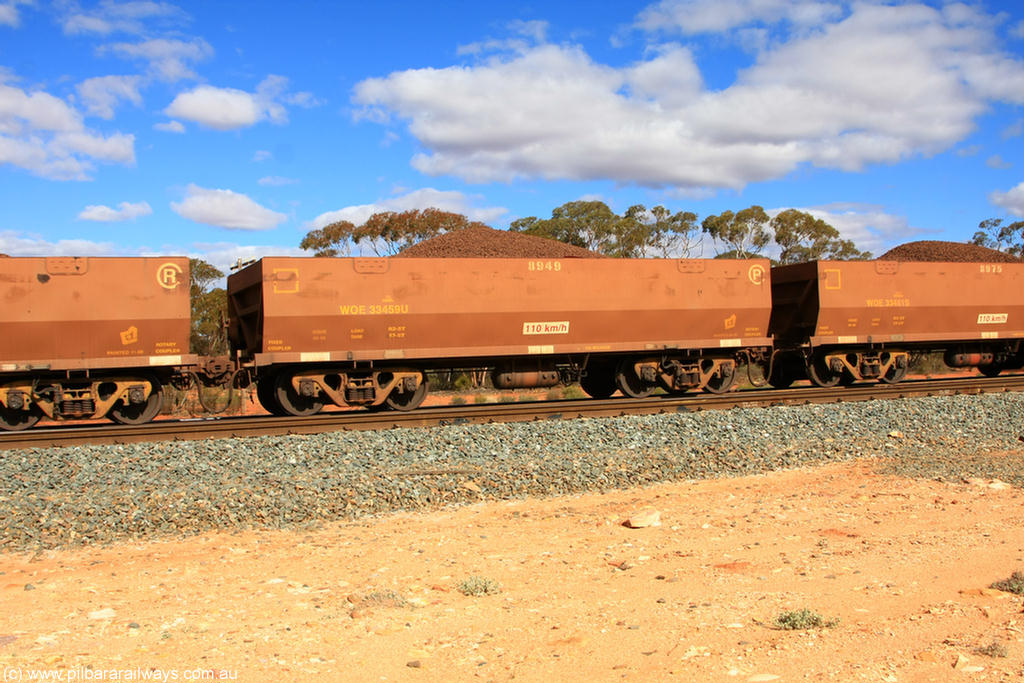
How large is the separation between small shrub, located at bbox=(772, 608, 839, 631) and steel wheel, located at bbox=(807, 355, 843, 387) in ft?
47.5

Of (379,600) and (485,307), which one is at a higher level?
(485,307)

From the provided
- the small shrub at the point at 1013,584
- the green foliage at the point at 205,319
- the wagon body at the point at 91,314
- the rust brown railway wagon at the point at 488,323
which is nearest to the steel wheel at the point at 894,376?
the rust brown railway wagon at the point at 488,323

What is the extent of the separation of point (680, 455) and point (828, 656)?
5846 mm

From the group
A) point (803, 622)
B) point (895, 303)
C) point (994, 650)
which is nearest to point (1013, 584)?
point (994, 650)

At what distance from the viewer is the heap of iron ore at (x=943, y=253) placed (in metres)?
55.9

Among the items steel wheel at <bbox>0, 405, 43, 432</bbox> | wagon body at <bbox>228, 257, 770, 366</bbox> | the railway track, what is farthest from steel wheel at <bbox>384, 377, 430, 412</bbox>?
steel wheel at <bbox>0, 405, 43, 432</bbox>

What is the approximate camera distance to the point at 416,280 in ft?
48.3

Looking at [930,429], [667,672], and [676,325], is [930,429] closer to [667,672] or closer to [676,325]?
[676,325]

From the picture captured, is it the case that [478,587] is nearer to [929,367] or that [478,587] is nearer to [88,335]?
[88,335]

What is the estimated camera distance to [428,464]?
9438mm

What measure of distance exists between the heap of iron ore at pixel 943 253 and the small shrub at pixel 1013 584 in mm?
55577

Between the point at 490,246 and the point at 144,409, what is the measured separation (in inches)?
1281

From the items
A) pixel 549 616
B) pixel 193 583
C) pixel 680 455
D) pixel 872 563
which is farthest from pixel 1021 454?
pixel 193 583

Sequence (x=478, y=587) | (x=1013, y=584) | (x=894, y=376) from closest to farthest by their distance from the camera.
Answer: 1. (x=1013, y=584)
2. (x=478, y=587)
3. (x=894, y=376)
